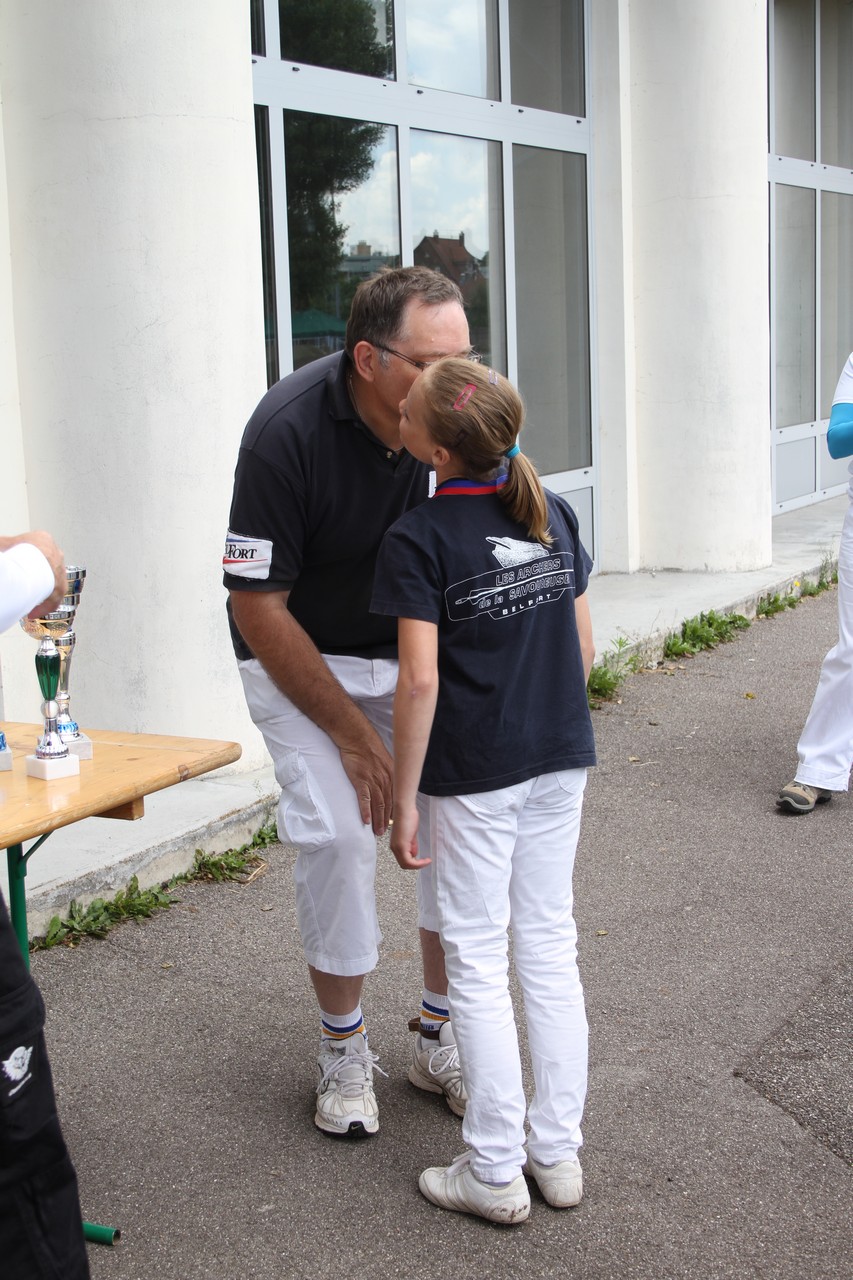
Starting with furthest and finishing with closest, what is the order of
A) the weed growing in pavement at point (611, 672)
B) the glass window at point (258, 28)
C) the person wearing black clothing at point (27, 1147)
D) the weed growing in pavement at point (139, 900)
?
the weed growing in pavement at point (611, 672) < the glass window at point (258, 28) < the weed growing in pavement at point (139, 900) < the person wearing black clothing at point (27, 1147)

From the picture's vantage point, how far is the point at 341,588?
3.07 metres

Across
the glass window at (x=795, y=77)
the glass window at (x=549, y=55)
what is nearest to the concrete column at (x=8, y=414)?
the glass window at (x=549, y=55)

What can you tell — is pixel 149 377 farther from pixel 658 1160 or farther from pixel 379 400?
pixel 658 1160

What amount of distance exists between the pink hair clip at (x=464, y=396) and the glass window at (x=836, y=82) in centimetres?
1240

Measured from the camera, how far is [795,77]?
43.0 feet

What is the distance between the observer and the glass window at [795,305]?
12914 millimetres

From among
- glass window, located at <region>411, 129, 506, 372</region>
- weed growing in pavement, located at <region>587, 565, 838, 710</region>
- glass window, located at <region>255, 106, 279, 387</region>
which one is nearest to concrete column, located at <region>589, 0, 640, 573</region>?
glass window, located at <region>411, 129, 506, 372</region>

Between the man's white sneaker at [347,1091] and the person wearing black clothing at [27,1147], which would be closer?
the person wearing black clothing at [27,1147]

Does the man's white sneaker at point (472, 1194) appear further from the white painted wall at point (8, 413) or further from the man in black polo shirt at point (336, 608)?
the white painted wall at point (8, 413)

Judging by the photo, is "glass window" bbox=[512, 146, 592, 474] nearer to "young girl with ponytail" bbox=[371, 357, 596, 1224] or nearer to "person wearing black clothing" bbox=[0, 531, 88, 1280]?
"young girl with ponytail" bbox=[371, 357, 596, 1224]

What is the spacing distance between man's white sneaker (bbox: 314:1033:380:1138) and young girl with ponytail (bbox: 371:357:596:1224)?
30 cm

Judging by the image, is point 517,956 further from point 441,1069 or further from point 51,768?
point 51,768

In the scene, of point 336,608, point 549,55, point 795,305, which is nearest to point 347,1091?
point 336,608

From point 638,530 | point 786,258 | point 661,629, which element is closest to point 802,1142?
point 661,629
